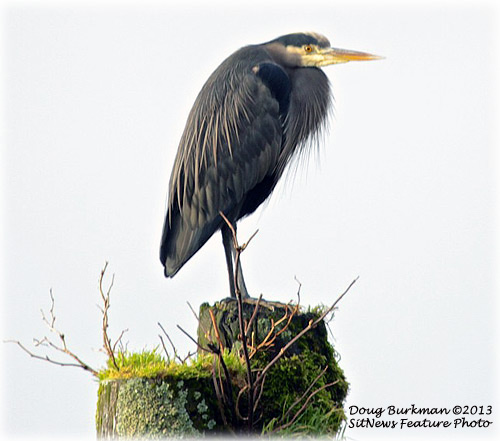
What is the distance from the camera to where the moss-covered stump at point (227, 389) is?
3.46 metres

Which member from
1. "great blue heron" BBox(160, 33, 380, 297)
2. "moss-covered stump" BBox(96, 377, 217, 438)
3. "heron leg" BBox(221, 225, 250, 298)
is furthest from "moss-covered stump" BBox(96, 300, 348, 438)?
"great blue heron" BBox(160, 33, 380, 297)

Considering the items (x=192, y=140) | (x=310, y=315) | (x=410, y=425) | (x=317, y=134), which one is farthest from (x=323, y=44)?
(x=410, y=425)

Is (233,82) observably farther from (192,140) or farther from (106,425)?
(106,425)

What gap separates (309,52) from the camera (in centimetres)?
554

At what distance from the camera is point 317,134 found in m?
5.84

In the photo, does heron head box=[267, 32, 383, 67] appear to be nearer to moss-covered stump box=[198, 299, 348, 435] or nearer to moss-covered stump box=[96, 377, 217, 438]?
moss-covered stump box=[198, 299, 348, 435]

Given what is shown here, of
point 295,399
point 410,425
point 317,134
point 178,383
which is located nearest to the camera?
point 178,383

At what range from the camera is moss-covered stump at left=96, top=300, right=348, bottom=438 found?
136 inches

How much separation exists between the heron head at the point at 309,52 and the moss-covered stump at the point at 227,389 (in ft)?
6.96

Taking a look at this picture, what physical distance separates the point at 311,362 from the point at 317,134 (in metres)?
2.34

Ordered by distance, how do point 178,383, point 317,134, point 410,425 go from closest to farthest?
point 178,383, point 410,425, point 317,134

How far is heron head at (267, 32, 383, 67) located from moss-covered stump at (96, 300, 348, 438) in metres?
2.12

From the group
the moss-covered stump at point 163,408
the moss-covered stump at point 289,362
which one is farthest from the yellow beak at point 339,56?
the moss-covered stump at point 163,408

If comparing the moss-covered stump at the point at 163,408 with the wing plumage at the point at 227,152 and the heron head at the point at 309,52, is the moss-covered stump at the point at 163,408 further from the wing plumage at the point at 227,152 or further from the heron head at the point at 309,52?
the heron head at the point at 309,52
